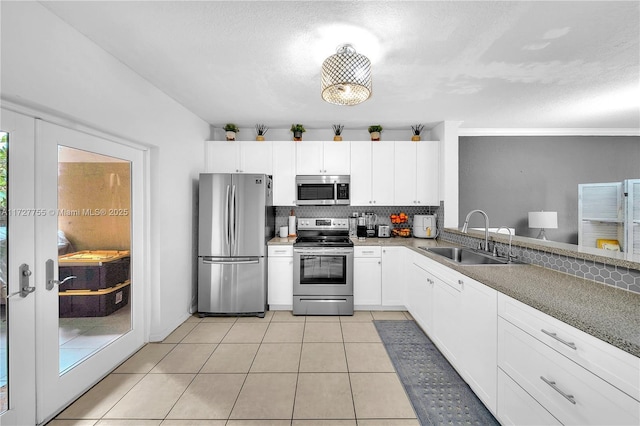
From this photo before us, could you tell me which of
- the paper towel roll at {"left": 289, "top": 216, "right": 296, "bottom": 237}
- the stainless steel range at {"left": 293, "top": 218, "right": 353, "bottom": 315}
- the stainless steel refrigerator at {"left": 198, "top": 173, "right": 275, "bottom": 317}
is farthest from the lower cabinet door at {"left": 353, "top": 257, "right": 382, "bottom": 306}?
the stainless steel refrigerator at {"left": 198, "top": 173, "right": 275, "bottom": 317}

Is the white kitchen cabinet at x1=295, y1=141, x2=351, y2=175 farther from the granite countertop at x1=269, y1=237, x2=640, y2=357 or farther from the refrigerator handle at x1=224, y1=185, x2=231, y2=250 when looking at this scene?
the granite countertop at x1=269, y1=237, x2=640, y2=357

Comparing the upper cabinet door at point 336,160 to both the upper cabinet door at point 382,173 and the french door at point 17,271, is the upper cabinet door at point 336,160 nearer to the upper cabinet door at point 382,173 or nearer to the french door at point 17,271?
the upper cabinet door at point 382,173

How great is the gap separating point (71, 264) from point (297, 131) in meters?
2.79

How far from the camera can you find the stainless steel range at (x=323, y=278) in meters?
3.28

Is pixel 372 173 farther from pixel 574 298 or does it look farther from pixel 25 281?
pixel 25 281

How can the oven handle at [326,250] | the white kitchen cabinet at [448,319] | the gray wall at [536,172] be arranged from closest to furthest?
the white kitchen cabinet at [448,319] → the oven handle at [326,250] → the gray wall at [536,172]

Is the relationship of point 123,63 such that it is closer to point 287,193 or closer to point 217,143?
point 217,143

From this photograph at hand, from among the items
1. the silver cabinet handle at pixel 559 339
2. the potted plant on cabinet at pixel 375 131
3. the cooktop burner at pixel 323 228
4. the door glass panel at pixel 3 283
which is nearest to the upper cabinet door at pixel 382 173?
the potted plant on cabinet at pixel 375 131

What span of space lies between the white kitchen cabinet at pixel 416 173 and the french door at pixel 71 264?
3077mm

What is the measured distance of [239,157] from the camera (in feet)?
12.0

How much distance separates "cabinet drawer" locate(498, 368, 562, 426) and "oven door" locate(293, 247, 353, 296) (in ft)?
6.20

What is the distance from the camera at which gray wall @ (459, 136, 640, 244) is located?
161 inches

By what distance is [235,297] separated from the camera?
3221 millimetres

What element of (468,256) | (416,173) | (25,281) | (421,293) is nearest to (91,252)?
(25,281)
